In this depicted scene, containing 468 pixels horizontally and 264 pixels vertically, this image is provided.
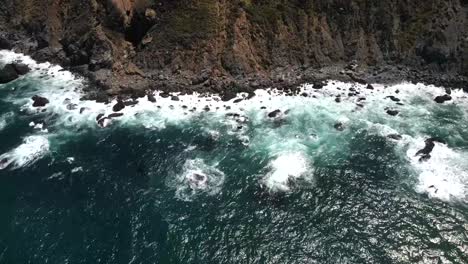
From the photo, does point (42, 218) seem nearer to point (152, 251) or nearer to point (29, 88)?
point (152, 251)

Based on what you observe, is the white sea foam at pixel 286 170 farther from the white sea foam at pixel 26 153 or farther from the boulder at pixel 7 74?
the boulder at pixel 7 74

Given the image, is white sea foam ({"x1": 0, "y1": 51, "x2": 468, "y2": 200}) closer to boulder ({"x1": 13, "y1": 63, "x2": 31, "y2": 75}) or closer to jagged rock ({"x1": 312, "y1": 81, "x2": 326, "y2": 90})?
jagged rock ({"x1": 312, "y1": 81, "x2": 326, "y2": 90})

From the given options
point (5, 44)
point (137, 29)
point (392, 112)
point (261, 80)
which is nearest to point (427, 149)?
point (392, 112)

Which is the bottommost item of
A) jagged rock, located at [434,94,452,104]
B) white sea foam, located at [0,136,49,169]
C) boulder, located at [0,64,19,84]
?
white sea foam, located at [0,136,49,169]

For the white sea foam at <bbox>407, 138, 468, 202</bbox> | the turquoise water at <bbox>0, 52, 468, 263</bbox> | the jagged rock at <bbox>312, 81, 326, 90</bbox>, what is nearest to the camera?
the turquoise water at <bbox>0, 52, 468, 263</bbox>

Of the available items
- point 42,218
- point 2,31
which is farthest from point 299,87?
point 2,31

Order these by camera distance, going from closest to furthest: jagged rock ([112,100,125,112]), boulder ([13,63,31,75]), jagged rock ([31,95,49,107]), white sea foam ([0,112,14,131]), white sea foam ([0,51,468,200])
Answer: white sea foam ([0,51,468,200]) → white sea foam ([0,112,14,131]) → jagged rock ([112,100,125,112]) → jagged rock ([31,95,49,107]) → boulder ([13,63,31,75])

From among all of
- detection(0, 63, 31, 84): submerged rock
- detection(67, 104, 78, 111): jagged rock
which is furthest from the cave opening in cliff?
detection(0, 63, 31, 84): submerged rock
